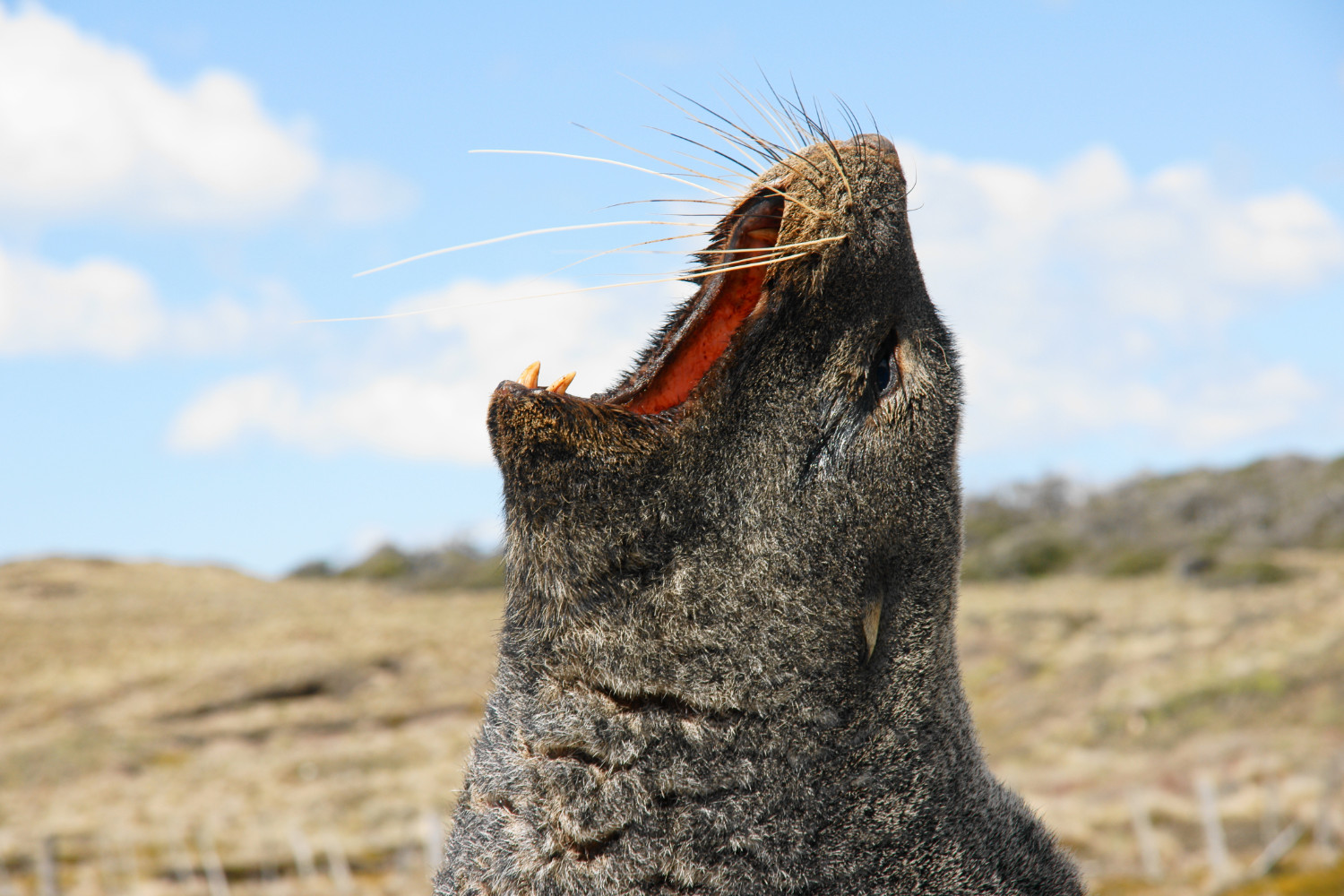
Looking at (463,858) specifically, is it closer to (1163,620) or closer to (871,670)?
(871,670)

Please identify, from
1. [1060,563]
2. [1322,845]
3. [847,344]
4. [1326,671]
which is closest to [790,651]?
[847,344]

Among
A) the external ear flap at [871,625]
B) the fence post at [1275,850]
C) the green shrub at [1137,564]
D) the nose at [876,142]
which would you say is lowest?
the fence post at [1275,850]

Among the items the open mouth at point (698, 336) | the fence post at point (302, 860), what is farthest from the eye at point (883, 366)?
the fence post at point (302, 860)

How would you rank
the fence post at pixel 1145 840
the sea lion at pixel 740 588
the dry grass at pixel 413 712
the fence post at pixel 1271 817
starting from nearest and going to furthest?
1. the sea lion at pixel 740 588
2. the fence post at pixel 1145 840
3. the fence post at pixel 1271 817
4. the dry grass at pixel 413 712

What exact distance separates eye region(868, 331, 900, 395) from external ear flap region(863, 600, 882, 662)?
1.73 ft

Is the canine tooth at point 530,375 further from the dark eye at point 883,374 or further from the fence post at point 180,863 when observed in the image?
the fence post at point 180,863

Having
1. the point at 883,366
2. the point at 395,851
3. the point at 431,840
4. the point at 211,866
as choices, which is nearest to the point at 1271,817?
the point at 431,840

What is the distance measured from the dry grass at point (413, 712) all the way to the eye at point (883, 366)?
26.0 ft

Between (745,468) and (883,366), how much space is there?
1.55ft

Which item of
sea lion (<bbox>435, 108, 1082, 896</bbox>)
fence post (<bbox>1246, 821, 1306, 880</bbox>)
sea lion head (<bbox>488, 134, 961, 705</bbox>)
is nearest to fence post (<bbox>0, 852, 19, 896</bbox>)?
fence post (<bbox>1246, 821, 1306, 880</bbox>)

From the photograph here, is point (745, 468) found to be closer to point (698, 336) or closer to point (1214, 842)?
point (698, 336)

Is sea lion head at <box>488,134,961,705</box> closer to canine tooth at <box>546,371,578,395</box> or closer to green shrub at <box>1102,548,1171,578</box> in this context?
canine tooth at <box>546,371,578,395</box>

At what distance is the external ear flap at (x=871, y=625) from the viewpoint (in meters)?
2.66

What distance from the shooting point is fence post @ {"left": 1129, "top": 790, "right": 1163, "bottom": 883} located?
1548 cm
